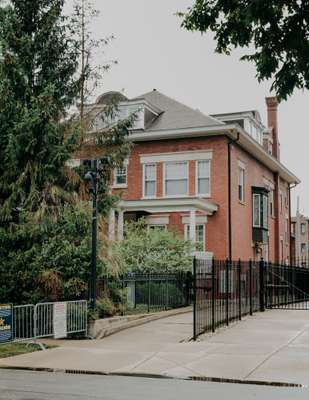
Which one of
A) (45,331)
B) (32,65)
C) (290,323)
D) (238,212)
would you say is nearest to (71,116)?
(32,65)

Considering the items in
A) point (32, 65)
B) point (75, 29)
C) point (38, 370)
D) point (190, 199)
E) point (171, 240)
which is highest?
point (75, 29)

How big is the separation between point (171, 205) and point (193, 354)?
16.4 meters

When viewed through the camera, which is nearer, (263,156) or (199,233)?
(199,233)

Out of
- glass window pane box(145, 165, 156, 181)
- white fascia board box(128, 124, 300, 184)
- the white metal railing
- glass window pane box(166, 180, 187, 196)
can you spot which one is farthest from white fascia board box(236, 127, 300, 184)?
the white metal railing

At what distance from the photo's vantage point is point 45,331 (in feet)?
50.5

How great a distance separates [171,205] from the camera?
29.3m

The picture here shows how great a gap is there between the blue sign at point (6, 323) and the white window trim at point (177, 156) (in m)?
19.5

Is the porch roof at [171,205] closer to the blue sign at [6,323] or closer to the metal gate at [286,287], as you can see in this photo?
the metal gate at [286,287]

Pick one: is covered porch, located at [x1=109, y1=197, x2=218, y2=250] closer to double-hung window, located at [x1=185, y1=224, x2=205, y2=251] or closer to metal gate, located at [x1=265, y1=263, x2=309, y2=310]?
double-hung window, located at [x1=185, y1=224, x2=205, y2=251]

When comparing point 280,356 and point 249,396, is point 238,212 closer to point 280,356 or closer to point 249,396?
point 280,356

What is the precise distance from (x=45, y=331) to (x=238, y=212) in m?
19.5

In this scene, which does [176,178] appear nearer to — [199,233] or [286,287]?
[199,233]

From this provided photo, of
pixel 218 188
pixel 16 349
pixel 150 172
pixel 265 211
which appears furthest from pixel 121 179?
pixel 16 349

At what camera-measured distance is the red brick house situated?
31016mm
